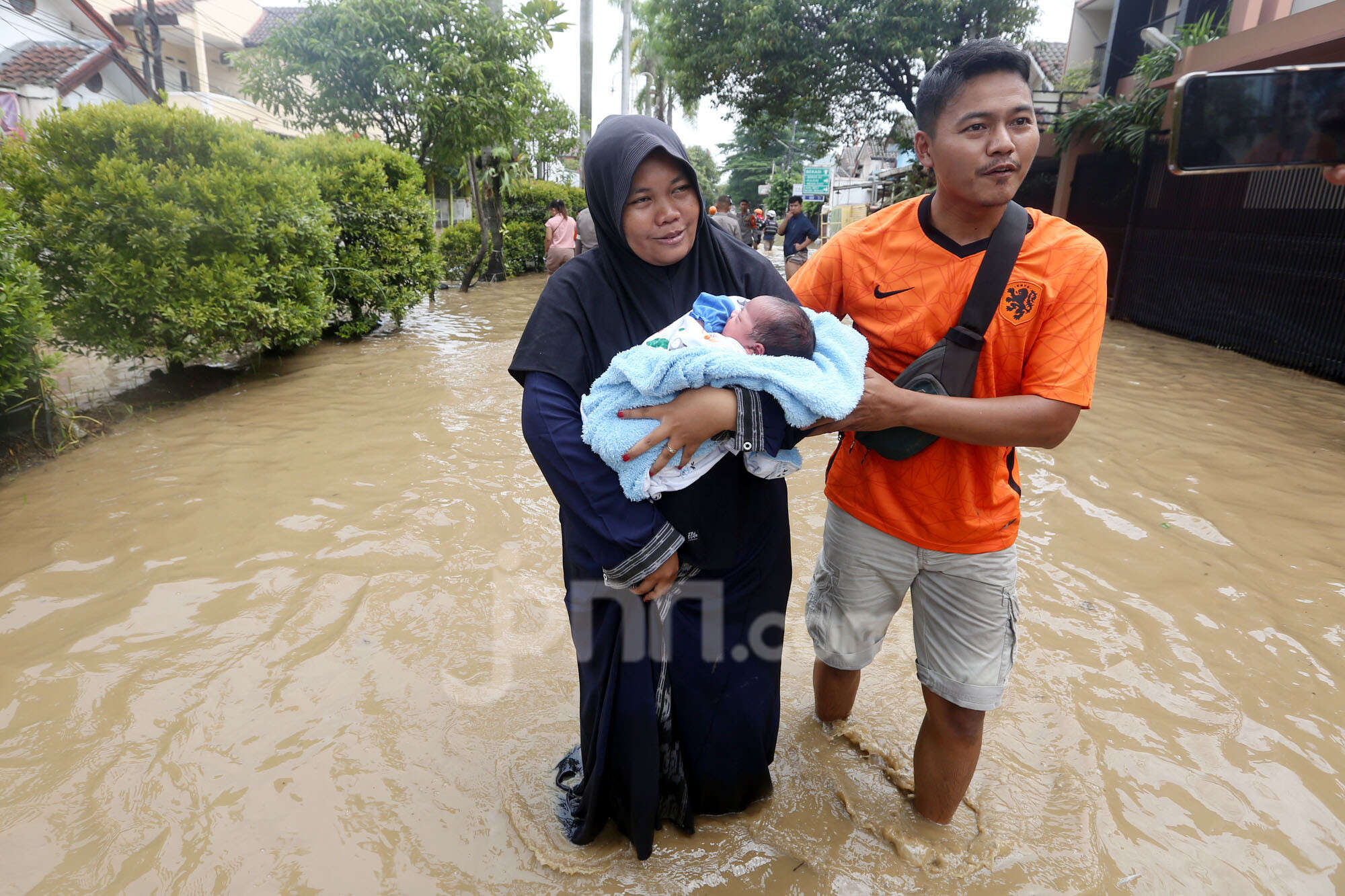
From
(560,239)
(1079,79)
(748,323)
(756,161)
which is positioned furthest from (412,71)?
(756,161)

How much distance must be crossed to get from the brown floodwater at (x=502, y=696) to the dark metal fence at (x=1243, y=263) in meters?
3.68

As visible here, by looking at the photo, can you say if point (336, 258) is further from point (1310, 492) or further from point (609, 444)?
point (1310, 492)

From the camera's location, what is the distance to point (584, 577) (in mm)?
1882

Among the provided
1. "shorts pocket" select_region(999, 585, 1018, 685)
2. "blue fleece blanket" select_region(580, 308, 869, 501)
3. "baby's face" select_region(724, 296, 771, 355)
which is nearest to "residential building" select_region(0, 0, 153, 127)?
"blue fleece blanket" select_region(580, 308, 869, 501)

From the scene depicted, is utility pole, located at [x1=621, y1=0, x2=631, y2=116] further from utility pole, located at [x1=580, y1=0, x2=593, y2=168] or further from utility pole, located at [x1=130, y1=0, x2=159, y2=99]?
utility pole, located at [x1=130, y1=0, x2=159, y2=99]

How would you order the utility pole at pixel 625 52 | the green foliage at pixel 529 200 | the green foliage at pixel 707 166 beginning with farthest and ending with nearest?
the green foliage at pixel 707 166
the utility pole at pixel 625 52
the green foliage at pixel 529 200

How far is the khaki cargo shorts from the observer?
6.17ft

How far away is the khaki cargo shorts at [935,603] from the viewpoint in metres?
1.88

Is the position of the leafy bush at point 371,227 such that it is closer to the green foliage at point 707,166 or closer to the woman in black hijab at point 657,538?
the woman in black hijab at point 657,538

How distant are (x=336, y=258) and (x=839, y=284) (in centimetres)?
690

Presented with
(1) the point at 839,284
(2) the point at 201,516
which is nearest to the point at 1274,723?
(1) the point at 839,284

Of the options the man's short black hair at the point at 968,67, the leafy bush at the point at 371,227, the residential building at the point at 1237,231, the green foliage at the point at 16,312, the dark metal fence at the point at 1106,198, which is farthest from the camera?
the dark metal fence at the point at 1106,198

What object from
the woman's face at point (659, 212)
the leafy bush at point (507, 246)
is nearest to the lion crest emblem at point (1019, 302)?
the woman's face at point (659, 212)

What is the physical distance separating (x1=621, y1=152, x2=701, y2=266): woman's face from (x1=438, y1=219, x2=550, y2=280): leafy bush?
1203 centimetres
